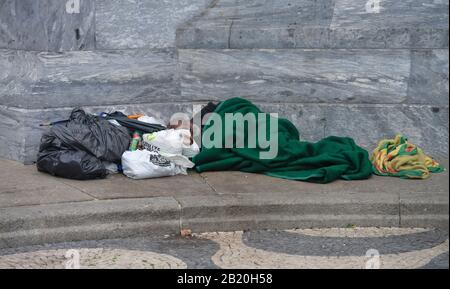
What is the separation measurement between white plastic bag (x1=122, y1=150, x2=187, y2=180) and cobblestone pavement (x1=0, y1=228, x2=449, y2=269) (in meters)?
0.94

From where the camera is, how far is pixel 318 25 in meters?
6.60

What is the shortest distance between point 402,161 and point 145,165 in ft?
6.67

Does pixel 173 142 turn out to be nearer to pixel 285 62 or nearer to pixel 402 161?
pixel 285 62

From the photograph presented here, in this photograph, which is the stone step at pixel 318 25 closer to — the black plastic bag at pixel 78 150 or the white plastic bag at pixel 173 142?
the white plastic bag at pixel 173 142

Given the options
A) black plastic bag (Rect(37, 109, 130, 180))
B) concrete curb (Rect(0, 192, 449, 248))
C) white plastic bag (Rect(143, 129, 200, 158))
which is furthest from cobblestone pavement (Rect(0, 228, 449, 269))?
white plastic bag (Rect(143, 129, 200, 158))

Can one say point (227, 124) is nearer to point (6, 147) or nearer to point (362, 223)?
point (362, 223)

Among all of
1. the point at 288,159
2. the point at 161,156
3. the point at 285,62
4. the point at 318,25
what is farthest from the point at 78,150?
the point at 318,25

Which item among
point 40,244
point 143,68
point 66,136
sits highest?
point 143,68

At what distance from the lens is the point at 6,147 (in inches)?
248

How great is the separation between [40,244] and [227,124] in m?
1.96

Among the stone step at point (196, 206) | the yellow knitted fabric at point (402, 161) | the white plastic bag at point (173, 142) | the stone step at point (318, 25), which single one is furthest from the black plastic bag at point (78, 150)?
the yellow knitted fabric at point (402, 161)

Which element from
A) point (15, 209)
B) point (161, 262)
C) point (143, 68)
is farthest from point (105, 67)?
point (161, 262)

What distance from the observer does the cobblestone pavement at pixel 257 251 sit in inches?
172
